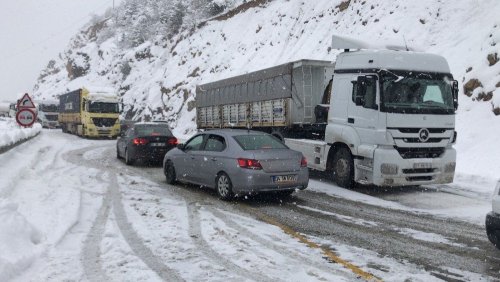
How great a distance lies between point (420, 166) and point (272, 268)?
19.8 ft

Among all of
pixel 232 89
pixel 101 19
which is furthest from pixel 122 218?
pixel 101 19

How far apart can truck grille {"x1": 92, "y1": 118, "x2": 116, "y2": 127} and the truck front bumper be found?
26003 millimetres

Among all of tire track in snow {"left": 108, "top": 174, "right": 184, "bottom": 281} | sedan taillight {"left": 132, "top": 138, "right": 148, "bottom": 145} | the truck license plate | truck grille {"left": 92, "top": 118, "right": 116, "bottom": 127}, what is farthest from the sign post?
truck grille {"left": 92, "top": 118, "right": 116, "bottom": 127}

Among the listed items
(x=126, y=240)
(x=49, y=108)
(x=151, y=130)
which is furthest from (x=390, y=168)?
(x=49, y=108)

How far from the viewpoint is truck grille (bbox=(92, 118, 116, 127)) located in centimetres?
3212

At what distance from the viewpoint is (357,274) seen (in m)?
5.05

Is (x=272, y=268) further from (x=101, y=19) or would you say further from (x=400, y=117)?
(x=101, y=19)

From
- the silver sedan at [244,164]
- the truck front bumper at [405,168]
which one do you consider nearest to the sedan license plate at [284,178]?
the silver sedan at [244,164]

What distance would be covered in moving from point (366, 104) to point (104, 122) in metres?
25.7

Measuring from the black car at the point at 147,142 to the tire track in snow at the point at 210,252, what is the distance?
8115 mm

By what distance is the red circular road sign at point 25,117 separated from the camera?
1580 centimetres

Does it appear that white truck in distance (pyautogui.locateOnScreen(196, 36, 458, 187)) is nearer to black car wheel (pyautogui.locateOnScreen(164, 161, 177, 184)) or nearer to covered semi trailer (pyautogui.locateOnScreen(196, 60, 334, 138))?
covered semi trailer (pyautogui.locateOnScreen(196, 60, 334, 138))

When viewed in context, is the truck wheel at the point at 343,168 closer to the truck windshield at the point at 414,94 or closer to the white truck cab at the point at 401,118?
the white truck cab at the point at 401,118

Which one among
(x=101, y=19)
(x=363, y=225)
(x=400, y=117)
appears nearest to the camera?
(x=363, y=225)
